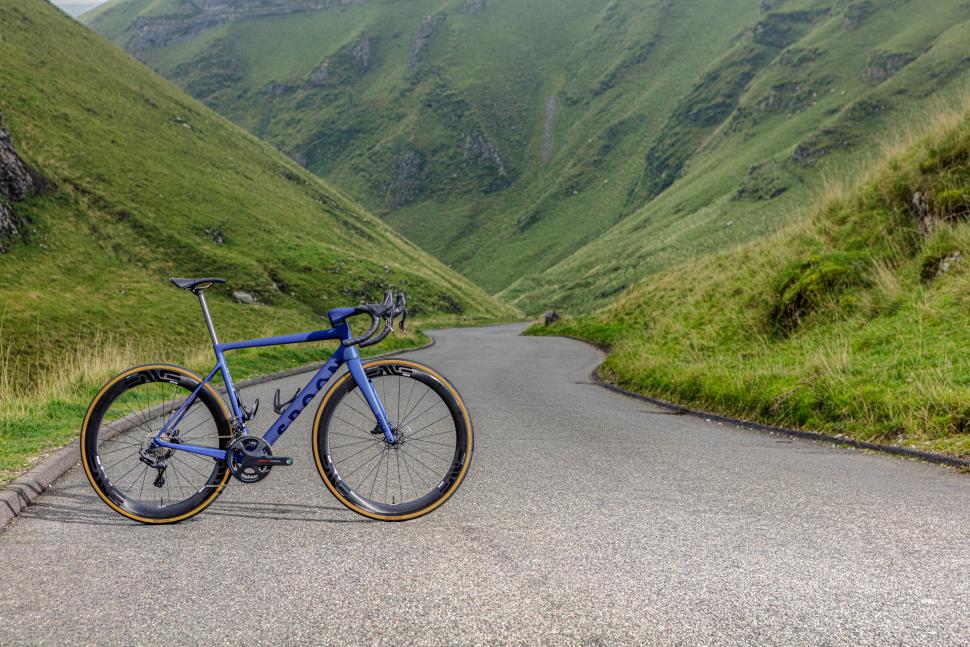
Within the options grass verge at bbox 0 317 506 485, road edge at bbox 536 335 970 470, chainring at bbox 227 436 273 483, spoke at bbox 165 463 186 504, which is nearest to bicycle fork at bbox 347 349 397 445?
chainring at bbox 227 436 273 483

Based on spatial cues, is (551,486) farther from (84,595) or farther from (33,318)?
(33,318)

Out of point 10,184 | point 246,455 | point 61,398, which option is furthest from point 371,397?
point 10,184

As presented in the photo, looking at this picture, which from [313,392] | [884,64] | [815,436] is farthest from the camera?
[884,64]

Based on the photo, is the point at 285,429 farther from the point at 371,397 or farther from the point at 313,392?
the point at 371,397

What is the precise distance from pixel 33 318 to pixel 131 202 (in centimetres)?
2355

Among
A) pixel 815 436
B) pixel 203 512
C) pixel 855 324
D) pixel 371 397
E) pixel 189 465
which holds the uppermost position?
pixel 371 397

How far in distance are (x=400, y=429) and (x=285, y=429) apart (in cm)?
86

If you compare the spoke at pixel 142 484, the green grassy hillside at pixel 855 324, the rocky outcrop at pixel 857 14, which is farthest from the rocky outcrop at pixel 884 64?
the spoke at pixel 142 484

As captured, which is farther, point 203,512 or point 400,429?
point 203,512

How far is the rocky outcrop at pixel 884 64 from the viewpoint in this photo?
4914 inches

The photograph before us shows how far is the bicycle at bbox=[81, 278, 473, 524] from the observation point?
529 centimetres

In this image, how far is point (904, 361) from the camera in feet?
34.7

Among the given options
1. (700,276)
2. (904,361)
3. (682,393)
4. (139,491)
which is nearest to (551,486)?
(139,491)

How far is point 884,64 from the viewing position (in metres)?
129
